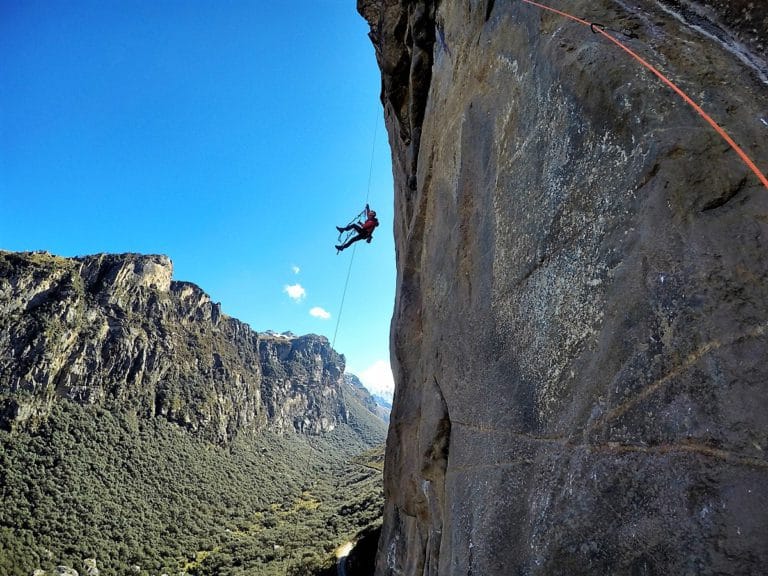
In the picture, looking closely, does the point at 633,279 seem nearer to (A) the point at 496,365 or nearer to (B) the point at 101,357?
(A) the point at 496,365

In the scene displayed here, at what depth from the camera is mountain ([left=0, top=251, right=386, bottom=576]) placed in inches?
2005

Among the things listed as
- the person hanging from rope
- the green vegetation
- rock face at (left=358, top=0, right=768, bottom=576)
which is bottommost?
the green vegetation

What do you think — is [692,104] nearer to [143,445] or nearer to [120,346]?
[143,445]

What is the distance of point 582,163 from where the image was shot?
391cm

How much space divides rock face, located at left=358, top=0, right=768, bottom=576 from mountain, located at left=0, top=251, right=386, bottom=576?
15012 mm

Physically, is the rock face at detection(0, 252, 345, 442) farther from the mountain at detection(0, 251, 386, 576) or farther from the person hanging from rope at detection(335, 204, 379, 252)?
the person hanging from rope at detection(335, 204, 379, 252)

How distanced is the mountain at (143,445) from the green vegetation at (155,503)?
0.87ft

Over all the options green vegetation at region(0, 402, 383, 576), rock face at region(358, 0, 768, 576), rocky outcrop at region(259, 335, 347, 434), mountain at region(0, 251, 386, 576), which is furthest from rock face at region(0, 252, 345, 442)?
rock face at region(358, 0, 768, 576)

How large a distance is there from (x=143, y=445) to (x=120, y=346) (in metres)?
26.1

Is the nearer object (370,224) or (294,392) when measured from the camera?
(370,224)

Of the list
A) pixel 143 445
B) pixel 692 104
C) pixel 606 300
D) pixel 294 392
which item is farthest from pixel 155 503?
pixel 294 392

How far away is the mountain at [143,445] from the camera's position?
5094cm

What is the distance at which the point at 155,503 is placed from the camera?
221ft

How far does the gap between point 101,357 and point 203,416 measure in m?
25.8
